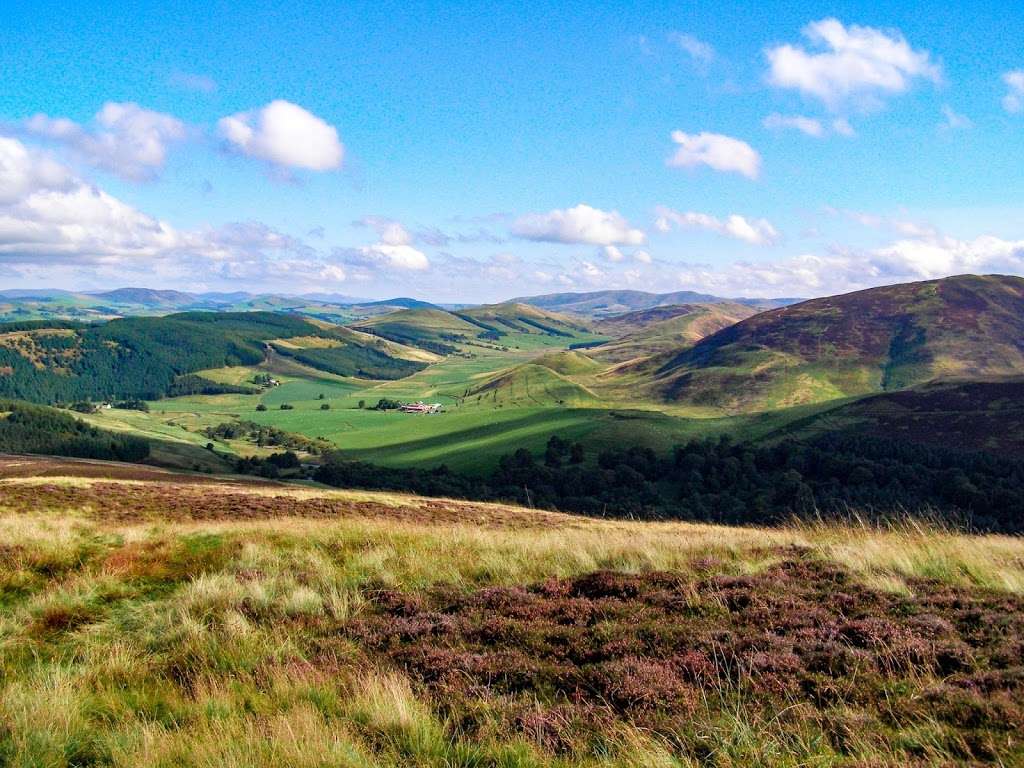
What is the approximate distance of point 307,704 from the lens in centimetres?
780

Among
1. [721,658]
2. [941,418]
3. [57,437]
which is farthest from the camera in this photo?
[57,437]

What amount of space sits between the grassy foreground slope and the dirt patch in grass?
0.04m

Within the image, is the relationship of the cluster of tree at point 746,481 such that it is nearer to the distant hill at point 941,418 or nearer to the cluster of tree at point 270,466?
the distant hill at point 941,418

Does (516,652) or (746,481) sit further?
(746,481)

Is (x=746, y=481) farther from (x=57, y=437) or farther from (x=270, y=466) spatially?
(x=57, y=437)

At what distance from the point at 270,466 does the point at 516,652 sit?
407ft

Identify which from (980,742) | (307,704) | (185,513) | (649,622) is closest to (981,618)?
(980,742)

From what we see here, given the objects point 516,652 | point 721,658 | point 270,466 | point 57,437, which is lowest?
point 270,466

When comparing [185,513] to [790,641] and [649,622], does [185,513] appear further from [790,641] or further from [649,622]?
[790,641]

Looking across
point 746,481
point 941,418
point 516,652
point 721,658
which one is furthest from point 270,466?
point 941,418

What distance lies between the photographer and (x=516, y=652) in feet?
31.1

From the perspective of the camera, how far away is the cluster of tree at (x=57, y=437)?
126062 millimetres

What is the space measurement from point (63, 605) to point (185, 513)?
2483cm

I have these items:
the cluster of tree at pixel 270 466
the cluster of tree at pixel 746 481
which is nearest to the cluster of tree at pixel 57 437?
the cluster of tree at pixel 270 466
